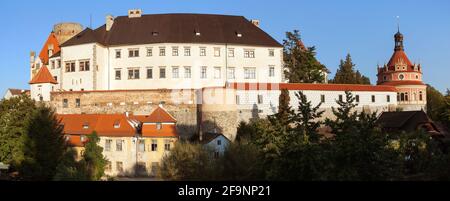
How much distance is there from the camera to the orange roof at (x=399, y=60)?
59250 millimetres

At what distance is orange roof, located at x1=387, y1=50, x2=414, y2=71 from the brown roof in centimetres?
1929

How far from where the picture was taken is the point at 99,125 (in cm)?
3703

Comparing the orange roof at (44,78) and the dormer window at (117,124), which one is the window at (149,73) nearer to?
the orange roof at (44,78)

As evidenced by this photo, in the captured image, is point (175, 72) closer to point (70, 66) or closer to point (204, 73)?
point (204, 73)

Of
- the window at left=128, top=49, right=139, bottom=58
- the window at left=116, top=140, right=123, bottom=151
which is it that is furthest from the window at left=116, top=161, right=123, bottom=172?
the window at left=128, top=49, right=139, bottom=58

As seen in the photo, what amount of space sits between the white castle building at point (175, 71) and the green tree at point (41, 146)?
8049 millimetres

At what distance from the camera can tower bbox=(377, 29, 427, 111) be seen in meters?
52.9

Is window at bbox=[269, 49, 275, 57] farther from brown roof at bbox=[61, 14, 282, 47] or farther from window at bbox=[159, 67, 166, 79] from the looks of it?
window at bbox=[159, 67, 166, 79]

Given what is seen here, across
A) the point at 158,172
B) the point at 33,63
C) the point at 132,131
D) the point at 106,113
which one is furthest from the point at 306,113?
the point at 33,63

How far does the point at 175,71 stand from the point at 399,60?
3043 centimetres

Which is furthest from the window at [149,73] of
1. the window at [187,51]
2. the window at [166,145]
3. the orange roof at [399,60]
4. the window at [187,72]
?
the orange roof at [399,60]

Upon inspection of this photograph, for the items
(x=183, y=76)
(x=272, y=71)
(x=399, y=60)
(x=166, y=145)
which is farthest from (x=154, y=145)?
(x=399, y=60)
